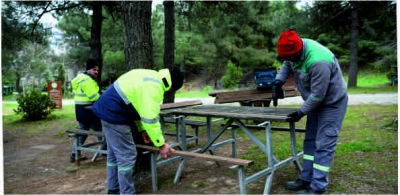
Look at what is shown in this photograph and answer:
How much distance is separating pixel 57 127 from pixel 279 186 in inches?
266

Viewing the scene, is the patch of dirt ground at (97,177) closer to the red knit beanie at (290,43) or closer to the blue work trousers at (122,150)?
the blue work trousers at (122,150)

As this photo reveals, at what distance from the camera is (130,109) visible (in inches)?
127

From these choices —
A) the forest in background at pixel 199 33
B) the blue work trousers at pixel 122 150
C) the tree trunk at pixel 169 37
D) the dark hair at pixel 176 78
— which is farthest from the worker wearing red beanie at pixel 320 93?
the tree trunk at pixel 169 37

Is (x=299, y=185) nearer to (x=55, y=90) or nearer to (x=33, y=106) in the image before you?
(x=33, y=106)

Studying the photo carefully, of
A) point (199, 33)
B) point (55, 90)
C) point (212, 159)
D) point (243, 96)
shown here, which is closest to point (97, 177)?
point (212, 159)

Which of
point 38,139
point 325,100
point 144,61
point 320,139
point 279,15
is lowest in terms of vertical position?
point 38,139

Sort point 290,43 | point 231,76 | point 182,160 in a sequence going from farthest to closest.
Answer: point 231,76, point 182,160, point 290,43

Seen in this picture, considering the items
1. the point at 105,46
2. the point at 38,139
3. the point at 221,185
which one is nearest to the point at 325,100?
the point at 221,185

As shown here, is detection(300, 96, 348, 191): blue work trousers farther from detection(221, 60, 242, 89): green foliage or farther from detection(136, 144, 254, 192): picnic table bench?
detection(221, 60, 242, 89): green foliage

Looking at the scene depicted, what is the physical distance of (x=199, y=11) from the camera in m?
9.54

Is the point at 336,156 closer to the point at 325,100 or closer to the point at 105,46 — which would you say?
the point at 325,100

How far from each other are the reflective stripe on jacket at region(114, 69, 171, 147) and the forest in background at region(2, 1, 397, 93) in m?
1.58

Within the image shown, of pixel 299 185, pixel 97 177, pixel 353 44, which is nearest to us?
pixel 299 185

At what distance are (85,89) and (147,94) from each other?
262cm
